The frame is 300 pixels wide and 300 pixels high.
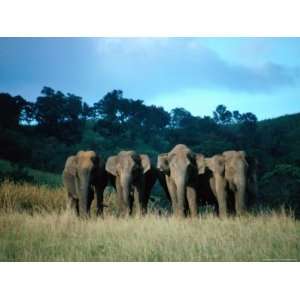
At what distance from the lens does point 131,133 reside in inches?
493

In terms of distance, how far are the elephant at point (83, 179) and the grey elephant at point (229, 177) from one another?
6.78 ft

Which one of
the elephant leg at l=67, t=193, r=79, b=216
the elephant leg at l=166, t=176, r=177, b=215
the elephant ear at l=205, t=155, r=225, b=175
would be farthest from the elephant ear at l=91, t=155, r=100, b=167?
the elephant ear at l=205, t=155, r=225, b=175

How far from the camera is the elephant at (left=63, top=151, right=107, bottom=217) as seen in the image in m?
12.9

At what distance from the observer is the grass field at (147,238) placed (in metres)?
9.84

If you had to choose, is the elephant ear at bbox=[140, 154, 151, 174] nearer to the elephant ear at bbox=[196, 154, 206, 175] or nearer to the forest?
the forest

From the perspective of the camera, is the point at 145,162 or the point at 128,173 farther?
the point at 145,162

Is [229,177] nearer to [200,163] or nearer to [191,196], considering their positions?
[200,163]

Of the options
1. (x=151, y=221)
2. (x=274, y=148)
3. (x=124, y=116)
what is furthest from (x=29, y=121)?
(x=274, y=148)

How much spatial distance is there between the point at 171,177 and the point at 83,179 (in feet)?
5.62

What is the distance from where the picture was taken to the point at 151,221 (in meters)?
11.4

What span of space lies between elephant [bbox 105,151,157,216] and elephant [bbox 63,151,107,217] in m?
0.32

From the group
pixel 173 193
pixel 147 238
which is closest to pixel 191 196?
pixel 173 193

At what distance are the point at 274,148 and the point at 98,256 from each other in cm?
435
